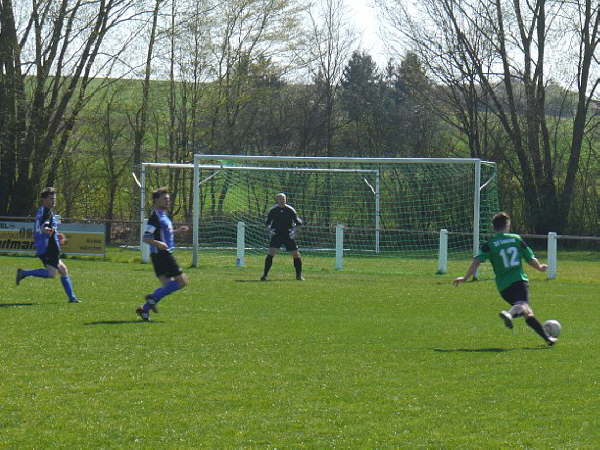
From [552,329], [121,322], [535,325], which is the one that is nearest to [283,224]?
[121,322]

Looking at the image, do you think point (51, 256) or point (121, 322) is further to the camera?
point (51, 256)

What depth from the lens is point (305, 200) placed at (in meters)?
32.8

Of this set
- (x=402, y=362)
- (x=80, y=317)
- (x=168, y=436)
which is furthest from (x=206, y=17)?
(x=168, y=436)

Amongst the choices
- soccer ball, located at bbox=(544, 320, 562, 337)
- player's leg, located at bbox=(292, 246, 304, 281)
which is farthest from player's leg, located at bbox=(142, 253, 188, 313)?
player's leg, located at bbox=(292, 246, 304, 281)

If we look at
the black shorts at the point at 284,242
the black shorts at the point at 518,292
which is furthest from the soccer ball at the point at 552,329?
the black shorts at the point at 284,242

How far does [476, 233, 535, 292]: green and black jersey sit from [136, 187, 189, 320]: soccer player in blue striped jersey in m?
4.13

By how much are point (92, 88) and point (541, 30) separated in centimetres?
1850

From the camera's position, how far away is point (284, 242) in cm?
2047

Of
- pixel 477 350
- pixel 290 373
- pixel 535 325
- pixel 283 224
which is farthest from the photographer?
pixel 283 224

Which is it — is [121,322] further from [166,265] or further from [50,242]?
[50,242]

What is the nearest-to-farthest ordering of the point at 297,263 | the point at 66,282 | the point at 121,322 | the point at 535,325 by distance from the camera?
the point at 535,325, the point at 121,322, the point at 66,282, the point at 297,263

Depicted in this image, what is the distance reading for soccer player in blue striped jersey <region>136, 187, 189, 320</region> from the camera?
1254 centimetres

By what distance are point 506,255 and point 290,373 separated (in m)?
3.48

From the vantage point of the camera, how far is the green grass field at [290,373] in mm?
6660
